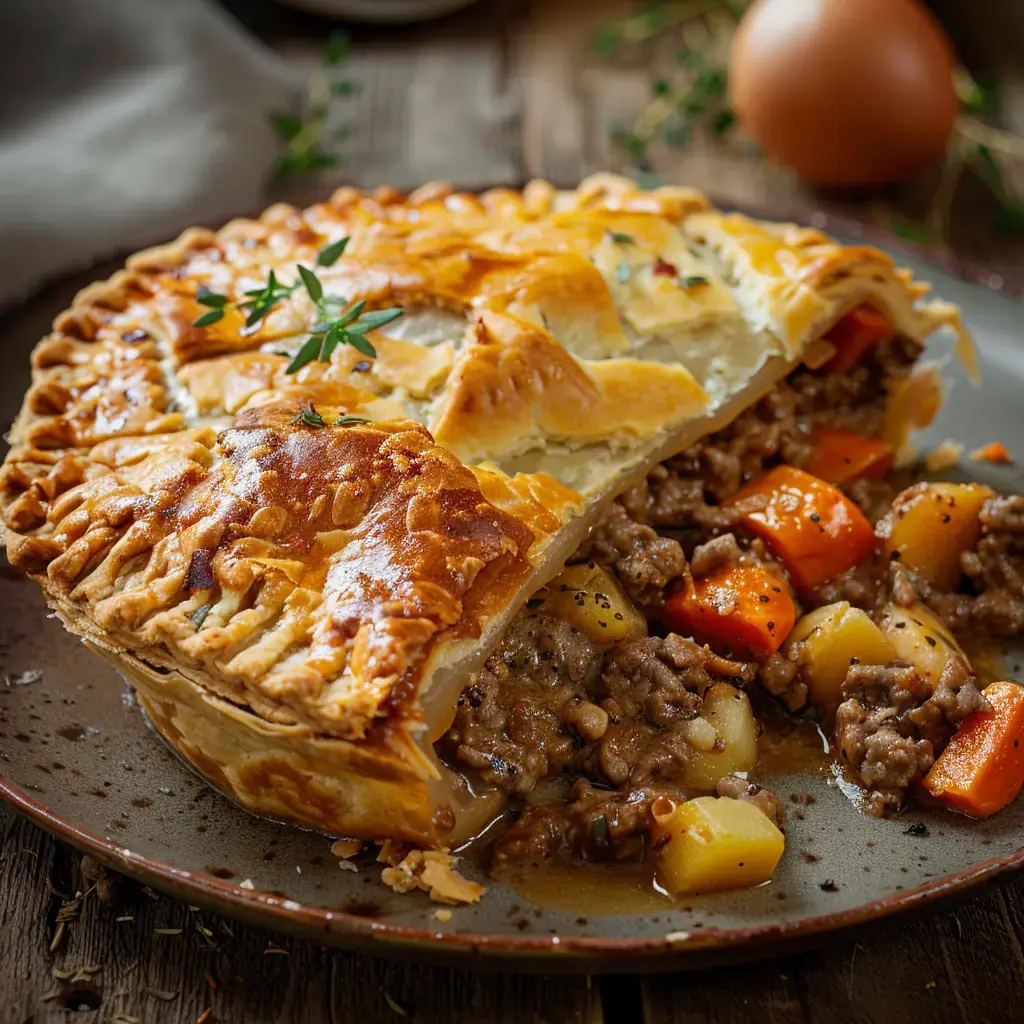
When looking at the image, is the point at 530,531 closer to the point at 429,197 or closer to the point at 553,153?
the point at 429,197

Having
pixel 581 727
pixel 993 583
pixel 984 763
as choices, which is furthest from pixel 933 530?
pixel 581 727

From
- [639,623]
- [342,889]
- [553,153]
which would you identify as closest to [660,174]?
[553,153]

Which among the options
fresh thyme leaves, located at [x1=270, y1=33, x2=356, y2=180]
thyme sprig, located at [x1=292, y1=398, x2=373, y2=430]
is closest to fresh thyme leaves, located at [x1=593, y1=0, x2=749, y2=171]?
fresh thyme leaves, located at [x1=270, y1=33, x2=356, y2=180]

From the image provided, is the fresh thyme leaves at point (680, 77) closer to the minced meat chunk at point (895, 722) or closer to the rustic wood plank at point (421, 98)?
the rustic wood plank at point (421, 98)

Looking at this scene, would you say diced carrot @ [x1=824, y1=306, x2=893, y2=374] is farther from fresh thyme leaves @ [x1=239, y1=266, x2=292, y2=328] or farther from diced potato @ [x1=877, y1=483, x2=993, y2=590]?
fresh thyme leaves @ [x1=239, y1=266, x2=292, y2=328]

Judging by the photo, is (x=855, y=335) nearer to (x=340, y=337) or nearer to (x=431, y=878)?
(x=340, y=337)

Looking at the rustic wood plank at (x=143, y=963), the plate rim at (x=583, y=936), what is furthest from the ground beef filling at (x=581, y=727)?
the rustic wood plank at (x=143, y=963)
